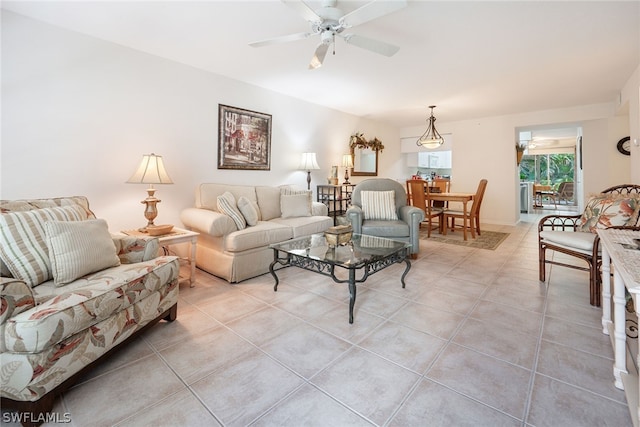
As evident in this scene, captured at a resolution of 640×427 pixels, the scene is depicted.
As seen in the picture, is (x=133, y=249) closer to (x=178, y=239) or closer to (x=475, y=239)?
(x=178, y=239)

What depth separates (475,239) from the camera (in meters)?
4.66

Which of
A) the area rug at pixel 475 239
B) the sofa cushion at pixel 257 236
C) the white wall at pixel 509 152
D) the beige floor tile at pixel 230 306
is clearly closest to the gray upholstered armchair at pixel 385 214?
the sofa cushion at pixel 257 236

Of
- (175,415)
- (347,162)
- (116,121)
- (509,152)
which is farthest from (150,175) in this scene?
(509,152)

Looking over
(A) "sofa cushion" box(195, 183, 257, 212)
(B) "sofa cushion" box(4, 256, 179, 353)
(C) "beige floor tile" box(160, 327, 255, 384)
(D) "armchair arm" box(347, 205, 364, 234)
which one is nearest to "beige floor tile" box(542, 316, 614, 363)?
(C) "beige floor tile" box(160, 327, 255, 384)

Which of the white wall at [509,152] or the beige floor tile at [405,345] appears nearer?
the beige floor tile at [405,345]

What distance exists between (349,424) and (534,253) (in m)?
3.87

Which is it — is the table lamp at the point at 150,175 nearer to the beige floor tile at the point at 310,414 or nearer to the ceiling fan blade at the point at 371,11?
the ceiling fan blade at the point at 371,11

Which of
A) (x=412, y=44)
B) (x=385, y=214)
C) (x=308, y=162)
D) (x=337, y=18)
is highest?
(x=412, y=44)

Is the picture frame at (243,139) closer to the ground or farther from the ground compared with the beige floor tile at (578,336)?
farther from the ground

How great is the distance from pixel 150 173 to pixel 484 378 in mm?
2900

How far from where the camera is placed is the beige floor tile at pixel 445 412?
45.8 inches

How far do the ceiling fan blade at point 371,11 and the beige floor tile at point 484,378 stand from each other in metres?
2.11

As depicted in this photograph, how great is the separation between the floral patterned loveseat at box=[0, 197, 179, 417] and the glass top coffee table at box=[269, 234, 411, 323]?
93cm

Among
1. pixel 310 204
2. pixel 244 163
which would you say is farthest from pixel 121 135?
pixel 310 204
